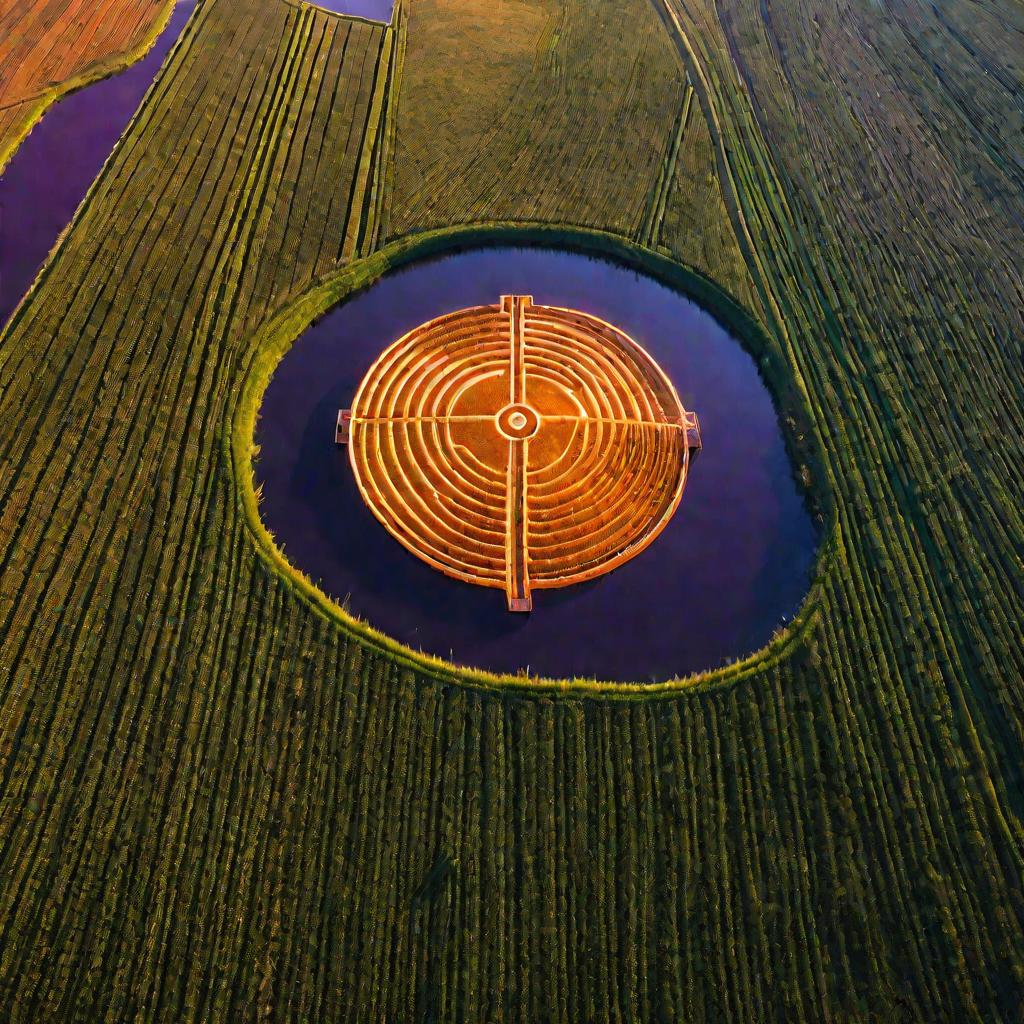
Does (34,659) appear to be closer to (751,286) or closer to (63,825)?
(63,825)

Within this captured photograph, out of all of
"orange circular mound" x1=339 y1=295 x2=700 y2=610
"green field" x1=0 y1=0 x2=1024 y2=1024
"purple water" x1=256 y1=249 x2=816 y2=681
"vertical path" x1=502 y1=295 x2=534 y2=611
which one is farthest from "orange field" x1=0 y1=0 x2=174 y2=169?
"vertical path" x1=502 y1=295 x2=534 y2=611

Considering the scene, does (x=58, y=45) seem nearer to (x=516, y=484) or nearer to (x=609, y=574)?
(x=516, y=484)

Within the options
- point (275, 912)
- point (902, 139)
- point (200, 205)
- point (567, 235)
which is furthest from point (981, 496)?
point (200, 205)

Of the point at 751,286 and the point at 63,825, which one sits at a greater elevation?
the point at 751,286

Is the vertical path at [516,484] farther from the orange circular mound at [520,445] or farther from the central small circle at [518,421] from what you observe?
the central small circle at [518,421]

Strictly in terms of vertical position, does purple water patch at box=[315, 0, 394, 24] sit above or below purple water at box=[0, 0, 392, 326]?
above

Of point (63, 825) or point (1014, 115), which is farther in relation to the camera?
point (1014, 115)

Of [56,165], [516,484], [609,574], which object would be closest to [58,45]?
[56,165]

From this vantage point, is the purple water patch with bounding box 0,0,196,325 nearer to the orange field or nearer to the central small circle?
the orange field
